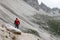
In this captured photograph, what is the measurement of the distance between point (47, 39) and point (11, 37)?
16301 millimetres

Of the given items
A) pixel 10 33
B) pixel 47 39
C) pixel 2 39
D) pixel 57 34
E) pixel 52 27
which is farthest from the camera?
pixel 52 27

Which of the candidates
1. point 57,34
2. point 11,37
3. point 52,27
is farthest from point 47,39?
point 11,37

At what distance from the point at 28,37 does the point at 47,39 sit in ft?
47.8

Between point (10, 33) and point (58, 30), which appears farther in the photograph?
point (58, 30)

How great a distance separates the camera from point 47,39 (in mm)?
33000

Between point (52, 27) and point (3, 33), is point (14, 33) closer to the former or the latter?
point (3, 33)

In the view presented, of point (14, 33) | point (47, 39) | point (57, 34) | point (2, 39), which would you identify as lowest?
point (2, 39)

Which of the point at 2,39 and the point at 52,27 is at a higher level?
the point at 52,27

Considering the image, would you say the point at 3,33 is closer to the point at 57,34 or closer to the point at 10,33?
the point at 10,33

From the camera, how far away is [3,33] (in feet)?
56.6

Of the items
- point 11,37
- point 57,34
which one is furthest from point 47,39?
point 11,37

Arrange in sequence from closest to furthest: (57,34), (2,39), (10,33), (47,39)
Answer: (2,39), (10,33), (47,39), (57,34)

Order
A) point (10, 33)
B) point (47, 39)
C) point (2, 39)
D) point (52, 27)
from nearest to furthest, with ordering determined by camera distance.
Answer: point (2, 39) < point (10, 33) < point (47, 39) < point (52, 27)

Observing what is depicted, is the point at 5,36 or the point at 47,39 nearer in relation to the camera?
the point at 5,36
